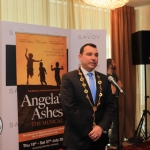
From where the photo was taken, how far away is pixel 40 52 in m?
2.99

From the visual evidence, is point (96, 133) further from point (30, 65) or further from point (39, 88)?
point (30, 65)

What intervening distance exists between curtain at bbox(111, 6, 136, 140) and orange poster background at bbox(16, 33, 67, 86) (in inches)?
67.0

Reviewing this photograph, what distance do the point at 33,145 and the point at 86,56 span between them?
143cm

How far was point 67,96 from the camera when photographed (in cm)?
209

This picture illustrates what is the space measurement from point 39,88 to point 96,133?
3.84 feet

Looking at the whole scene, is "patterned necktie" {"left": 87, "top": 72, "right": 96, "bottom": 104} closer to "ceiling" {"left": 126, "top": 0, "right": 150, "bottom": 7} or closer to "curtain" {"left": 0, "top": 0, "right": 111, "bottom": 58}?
"curtain" {"left": 0, "top": 0, "right": 111, "bottom": 58}

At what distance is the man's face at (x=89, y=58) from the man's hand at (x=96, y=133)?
0.55 meters

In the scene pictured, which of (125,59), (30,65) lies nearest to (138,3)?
(125,59)

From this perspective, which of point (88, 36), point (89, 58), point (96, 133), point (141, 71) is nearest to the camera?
point (96, 133)

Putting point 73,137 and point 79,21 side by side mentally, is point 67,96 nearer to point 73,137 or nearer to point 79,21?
point 73,137

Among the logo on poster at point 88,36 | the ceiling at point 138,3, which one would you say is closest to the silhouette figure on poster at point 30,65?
the logo on poster at point 88,36

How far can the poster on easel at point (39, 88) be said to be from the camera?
112 inches

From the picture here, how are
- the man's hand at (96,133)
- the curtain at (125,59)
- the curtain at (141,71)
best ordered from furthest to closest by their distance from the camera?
the curtain at (141,71) → the curtain at (125,59) → the man's hand at (96,133)

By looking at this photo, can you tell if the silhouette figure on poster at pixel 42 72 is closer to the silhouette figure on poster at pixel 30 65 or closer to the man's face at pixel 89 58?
the silhouette figure on poster at pixel 30 65
